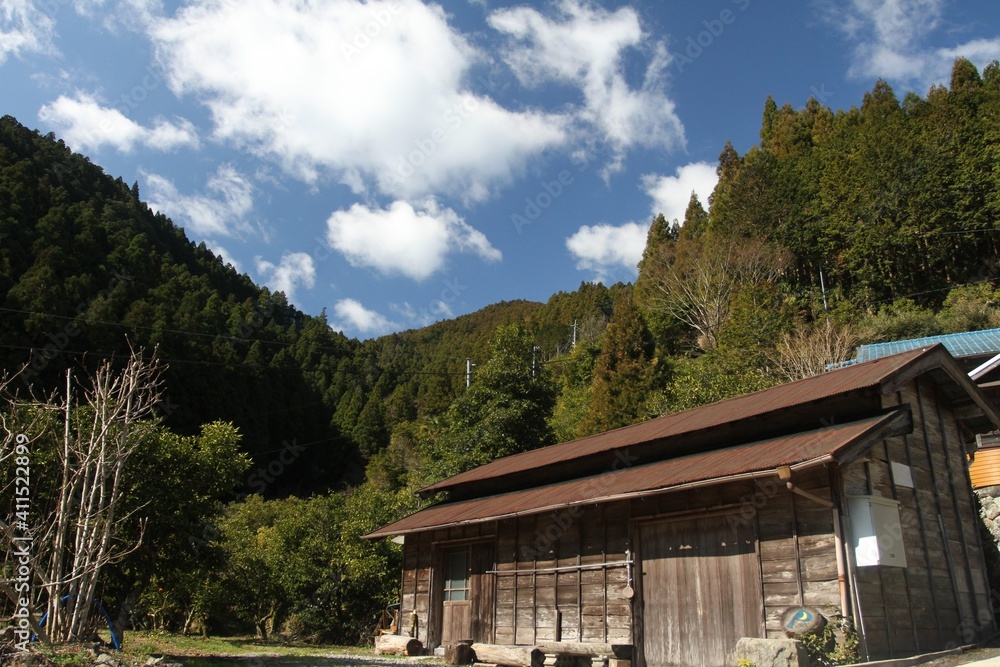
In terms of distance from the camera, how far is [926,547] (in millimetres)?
9680

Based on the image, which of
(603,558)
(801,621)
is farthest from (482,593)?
(801,621)

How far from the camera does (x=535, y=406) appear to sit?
2694 cm

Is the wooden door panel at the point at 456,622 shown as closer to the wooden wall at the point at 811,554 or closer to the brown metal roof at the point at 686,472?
the wooden wall at the point at 811,554

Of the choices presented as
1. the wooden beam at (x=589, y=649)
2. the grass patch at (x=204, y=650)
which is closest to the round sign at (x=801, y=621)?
the wooden beam at (x=589, y=649)

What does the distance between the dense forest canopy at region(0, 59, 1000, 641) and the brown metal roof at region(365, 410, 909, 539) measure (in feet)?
16.9

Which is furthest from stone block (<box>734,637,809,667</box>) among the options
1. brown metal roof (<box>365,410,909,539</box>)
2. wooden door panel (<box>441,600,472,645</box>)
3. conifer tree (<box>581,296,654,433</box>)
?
conifer tree (<box>581,296,654,433</box>)

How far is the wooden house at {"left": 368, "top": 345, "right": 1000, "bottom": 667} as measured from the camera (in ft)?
28.0

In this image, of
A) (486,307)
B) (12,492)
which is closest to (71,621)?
(12,492)

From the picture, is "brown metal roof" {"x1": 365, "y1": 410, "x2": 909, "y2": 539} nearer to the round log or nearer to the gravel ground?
the round log

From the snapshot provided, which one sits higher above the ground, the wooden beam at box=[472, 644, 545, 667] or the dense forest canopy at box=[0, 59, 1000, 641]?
the dense forest canopy at box=[0, 59, 1000, 641]

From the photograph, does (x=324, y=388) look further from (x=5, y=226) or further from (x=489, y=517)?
(x=489, y=517)

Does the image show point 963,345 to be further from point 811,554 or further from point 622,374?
point 622,374

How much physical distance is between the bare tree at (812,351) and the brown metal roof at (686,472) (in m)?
17.3

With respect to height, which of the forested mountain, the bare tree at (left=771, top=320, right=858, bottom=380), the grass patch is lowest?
the grass patch
